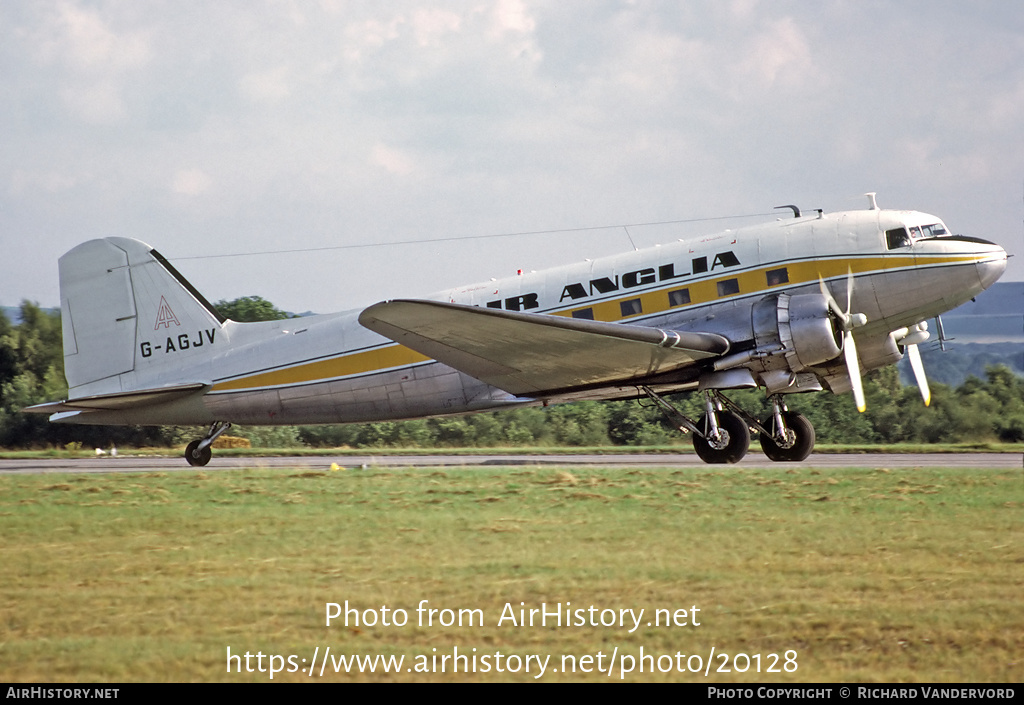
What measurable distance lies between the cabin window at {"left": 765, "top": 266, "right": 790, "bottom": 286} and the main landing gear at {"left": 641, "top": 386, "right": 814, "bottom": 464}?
1.93m

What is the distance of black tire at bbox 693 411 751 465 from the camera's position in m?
15.0

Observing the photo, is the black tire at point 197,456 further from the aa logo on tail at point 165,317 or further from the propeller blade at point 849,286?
the propeller blade at point 849,286

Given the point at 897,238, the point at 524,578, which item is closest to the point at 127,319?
the point at 524,578

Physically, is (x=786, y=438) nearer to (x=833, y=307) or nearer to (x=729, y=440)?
(x=729, y=440)

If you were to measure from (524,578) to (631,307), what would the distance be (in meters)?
6.48

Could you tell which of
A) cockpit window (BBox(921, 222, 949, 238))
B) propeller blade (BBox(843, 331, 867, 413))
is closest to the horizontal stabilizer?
propeller blade (BBox(843, 331, 867, 413))

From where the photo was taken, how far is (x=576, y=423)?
109 feet

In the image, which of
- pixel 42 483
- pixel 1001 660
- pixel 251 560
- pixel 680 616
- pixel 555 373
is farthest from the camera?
pixel 42 483

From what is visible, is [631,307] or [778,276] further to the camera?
[631,307]

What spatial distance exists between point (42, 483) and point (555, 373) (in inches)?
421

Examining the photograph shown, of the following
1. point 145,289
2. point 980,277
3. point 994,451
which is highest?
point 145,289
